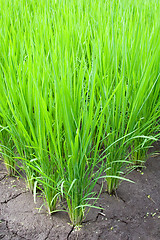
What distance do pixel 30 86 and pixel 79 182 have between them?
398 mm

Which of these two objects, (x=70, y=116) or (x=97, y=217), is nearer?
(x=70, y=116)

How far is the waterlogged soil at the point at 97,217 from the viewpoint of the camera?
1000mm

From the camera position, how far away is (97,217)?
107 centimetres

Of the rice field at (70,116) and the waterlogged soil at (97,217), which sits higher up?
the rice field at (70,116)

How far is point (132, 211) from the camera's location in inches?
43.1

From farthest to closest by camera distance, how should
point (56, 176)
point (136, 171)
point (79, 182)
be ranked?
1. point (136, 171)
2. point (56, 176)
3. point (79, 182)

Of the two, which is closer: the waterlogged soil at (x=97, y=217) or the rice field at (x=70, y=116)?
the rice field at (x=70, y=116)

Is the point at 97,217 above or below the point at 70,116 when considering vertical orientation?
below

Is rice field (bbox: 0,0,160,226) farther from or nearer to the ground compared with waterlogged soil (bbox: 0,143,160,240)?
farther from the ground

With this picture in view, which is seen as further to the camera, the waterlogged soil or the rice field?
the waterlogged soil

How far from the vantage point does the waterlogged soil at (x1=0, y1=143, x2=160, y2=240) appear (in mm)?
1000

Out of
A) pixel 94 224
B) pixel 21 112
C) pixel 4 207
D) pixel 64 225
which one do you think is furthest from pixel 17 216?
pixel 21 112

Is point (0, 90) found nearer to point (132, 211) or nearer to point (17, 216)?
point (17, 216)

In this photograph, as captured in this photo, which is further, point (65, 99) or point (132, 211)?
point (132, 211)
